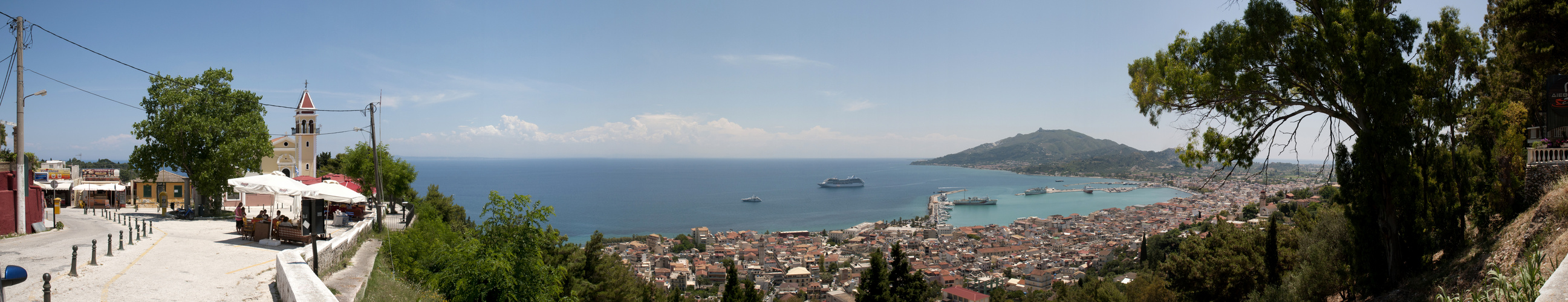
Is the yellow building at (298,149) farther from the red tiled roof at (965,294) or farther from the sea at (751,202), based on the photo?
the red tiled roof at (965,294)

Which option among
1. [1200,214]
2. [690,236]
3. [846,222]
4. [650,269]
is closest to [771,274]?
[650,269]

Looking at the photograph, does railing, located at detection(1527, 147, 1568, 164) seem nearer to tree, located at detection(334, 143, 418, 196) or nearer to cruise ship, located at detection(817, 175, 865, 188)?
tree, located at detection(334, 143, 418, 196)

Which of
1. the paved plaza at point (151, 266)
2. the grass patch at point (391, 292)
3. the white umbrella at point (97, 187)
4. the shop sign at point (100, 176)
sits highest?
the shop sign at point (100, 176)

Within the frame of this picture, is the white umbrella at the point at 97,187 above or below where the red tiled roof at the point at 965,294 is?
above

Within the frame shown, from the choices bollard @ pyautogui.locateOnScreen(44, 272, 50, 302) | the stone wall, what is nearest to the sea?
bollard @ pyautogui.locateOnScreen(44, 272, 50, 302)

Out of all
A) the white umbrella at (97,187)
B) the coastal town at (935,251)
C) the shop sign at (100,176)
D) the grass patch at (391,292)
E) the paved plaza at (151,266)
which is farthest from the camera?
the coastal town at (935,251)

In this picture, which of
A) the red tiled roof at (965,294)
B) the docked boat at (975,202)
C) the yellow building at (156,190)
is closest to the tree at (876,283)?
the red tiled roof at (965,294)

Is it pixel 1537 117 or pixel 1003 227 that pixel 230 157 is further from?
pixel 1003 227
